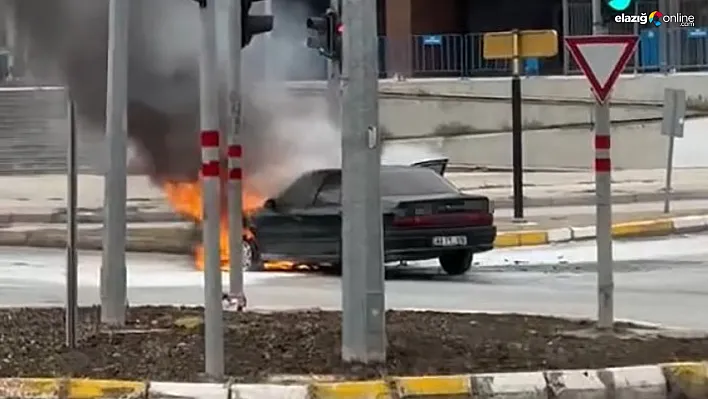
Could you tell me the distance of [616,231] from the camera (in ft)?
70.5

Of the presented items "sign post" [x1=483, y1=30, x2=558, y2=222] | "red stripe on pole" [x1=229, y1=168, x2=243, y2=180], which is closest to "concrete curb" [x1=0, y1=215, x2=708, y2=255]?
"sign post" [x1=483, y1=30, x2=558, y2=222]

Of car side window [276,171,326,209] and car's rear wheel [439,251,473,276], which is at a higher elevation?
car side window [276,171,326,209]

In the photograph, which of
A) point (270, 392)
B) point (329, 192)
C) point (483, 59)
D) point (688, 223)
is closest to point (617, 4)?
point (270, 392)

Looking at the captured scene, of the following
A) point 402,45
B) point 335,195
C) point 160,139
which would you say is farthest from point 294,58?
point 402,45

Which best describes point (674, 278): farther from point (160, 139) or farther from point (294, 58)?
point (294, 58)

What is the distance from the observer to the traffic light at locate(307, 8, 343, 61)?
9.36 meters

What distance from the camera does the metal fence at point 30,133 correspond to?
3206cm

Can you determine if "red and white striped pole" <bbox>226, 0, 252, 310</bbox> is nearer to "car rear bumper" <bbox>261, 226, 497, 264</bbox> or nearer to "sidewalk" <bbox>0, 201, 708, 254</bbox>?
"car rear bumper" <bbox>261, 226, 497, 264</bbox>

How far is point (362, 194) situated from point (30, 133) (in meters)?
25.7

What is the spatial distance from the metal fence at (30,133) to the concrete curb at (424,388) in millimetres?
22904

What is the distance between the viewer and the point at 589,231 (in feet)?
69.7

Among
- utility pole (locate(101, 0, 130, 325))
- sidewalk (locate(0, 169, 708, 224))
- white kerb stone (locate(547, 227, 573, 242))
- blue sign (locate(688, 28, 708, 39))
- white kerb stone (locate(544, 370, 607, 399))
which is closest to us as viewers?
white kerb stone (locate(544, 370, 607, 399))

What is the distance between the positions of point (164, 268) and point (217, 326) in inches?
406

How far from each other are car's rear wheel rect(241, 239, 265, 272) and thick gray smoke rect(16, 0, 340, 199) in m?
1.99
